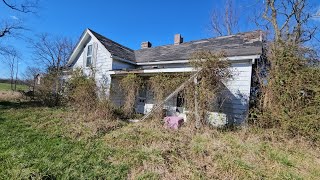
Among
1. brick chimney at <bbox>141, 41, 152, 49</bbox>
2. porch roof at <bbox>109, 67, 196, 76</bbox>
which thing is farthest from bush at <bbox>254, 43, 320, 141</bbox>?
brick chimney at <bbox>141, 41, 152, 49</bbox>

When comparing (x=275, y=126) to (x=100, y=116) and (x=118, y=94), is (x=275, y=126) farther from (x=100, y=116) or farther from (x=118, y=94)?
(x=118, y=94)

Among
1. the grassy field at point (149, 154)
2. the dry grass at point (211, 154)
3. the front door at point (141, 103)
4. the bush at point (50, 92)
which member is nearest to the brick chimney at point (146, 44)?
the front door at point (141, 103)

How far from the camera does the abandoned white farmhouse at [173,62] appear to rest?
9.16 meters

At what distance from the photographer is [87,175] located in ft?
13.1

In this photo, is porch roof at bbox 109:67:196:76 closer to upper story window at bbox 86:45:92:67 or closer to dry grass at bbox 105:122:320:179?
dry grass at bbox 105:122:320:179

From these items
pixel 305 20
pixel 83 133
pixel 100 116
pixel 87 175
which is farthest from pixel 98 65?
pixel 305 20

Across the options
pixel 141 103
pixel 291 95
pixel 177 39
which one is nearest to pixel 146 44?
pixel 177 39

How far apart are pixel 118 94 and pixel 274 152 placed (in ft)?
28.3

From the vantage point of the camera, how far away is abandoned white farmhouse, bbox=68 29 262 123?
9164mm

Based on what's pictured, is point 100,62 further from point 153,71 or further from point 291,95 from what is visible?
point 291,95

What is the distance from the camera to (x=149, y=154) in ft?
16.5

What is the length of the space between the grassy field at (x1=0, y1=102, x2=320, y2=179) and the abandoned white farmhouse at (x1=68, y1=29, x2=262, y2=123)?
235cm

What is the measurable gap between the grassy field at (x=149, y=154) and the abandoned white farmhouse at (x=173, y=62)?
2.35m

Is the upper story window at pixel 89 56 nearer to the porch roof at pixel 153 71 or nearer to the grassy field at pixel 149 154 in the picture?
the porch roof at pixel 153 71
